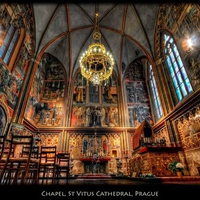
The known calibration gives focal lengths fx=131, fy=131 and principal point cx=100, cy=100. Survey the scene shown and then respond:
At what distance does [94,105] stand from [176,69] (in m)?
8.36

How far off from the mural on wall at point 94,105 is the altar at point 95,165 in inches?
128

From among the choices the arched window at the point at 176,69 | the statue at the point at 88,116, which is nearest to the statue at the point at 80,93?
the statue at the point at 88,116

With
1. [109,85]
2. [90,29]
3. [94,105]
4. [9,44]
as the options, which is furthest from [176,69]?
[9,44]

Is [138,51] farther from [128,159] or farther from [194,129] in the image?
[128,159]

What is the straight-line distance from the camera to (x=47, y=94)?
48.0ft

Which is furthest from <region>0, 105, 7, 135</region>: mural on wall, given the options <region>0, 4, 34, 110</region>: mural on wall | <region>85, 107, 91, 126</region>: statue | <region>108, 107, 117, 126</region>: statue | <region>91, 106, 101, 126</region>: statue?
<region>108, 107, 117, 126</region>: statue

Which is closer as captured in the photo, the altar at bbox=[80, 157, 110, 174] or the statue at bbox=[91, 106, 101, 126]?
the altar at bbox=[80, 157, 110, 174]

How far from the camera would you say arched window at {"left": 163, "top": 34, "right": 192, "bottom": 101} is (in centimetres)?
902

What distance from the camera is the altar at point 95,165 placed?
36.9 feet

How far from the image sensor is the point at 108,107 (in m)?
14.4

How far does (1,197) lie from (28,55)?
12598mm

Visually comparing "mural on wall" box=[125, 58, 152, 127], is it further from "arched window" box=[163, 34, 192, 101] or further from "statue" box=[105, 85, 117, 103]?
"arched window" box=[163, 34, 192, 101]

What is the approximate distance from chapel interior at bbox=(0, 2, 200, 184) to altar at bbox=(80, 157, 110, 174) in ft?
0.26

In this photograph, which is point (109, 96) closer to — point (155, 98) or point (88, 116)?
point (88, 116)
